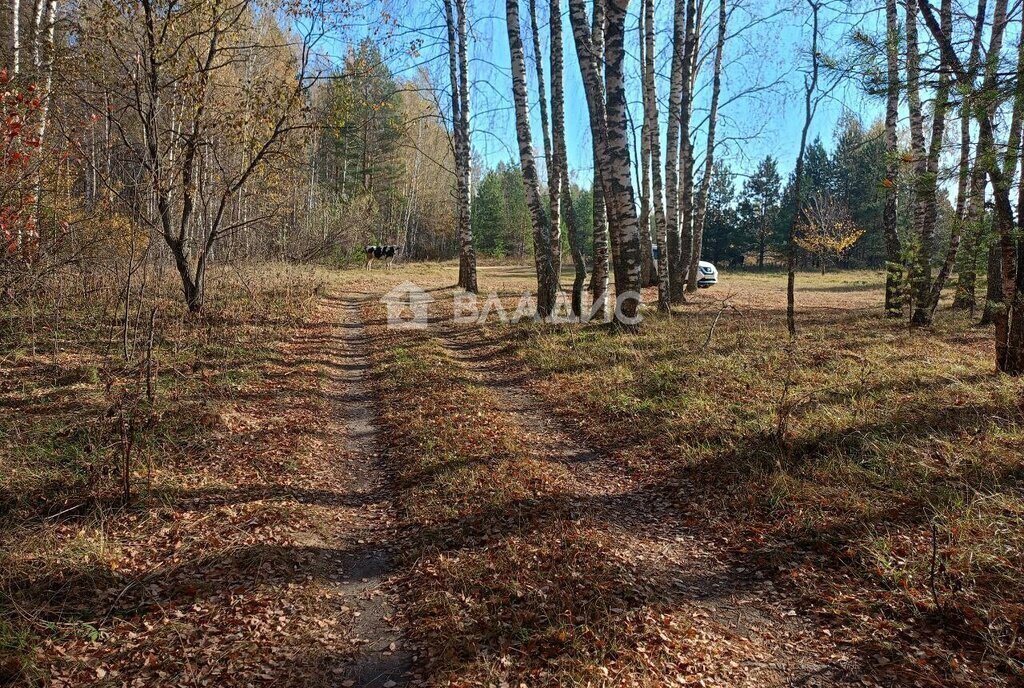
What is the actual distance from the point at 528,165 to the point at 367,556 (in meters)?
10.2

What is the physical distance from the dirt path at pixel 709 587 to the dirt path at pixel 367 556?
153 cm

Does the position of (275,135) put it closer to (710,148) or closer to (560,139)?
(560,139)

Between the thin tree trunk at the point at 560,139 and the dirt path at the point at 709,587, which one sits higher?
the thin tree trunk at the point at 560,139

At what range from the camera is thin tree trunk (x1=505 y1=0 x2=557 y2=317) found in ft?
40.0

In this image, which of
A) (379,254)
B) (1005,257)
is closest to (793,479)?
(1005,257)

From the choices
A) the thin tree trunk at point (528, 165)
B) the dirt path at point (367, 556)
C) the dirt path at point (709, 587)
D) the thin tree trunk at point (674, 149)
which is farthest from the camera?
the thin tree trunk at point (674, 149)

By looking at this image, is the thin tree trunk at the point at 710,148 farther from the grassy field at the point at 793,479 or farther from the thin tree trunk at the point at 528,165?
the grassy field at the point at 793,479

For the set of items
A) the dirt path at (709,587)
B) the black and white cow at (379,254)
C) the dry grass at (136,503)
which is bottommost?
the dirt path at (709,587)

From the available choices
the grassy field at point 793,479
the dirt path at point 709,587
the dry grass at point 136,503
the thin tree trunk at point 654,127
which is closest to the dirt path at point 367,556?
the grassy field at point 793,479

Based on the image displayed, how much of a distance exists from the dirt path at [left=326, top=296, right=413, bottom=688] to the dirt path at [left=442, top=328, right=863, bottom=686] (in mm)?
1534

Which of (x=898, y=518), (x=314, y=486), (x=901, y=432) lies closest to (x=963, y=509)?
(x=898, y=518)

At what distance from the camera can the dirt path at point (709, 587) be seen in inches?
115

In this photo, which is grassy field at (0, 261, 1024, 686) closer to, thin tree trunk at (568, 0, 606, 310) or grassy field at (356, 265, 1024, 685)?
grassy field at (356, 265, 1024, 685)

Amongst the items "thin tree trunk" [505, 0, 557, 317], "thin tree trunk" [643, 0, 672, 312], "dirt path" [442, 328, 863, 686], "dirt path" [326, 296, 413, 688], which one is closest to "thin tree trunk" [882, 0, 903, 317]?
"thin tree trunk" [643, 0, 672, 312]
